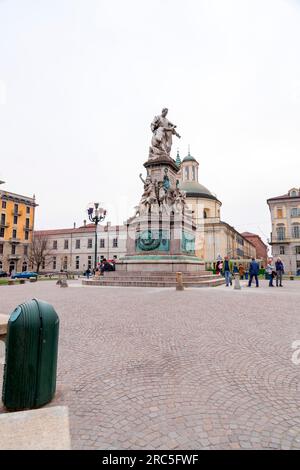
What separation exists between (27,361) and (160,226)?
54.4 feet

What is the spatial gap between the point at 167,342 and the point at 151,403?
210 centimetres

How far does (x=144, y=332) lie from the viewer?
546 centimetres

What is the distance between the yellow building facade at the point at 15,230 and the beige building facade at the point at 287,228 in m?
56.9

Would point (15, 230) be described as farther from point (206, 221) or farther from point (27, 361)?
point (27, 361)

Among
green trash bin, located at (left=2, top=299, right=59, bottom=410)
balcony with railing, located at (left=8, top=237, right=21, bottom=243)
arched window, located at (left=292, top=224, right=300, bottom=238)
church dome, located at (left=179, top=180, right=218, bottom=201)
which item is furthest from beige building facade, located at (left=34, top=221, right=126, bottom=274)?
green trash bin, located at (left=2, top=299, right=59, bottom=410)

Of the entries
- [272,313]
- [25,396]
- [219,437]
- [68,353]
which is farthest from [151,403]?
[272,313]

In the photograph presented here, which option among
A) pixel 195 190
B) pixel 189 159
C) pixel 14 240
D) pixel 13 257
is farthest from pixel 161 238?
pixel 189 159

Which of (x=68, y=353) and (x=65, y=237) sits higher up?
(x=65, y=237)

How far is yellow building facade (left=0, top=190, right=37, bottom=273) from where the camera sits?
58.8 meters

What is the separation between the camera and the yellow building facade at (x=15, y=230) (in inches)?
2313

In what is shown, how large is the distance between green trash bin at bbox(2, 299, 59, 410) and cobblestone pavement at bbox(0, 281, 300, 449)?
285mm

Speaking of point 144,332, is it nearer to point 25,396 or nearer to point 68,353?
point 68,353

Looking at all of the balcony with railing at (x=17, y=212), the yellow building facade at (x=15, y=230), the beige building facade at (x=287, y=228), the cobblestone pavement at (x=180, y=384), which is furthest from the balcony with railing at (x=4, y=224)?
the cobblestone pavement at (x=180, y=384)
